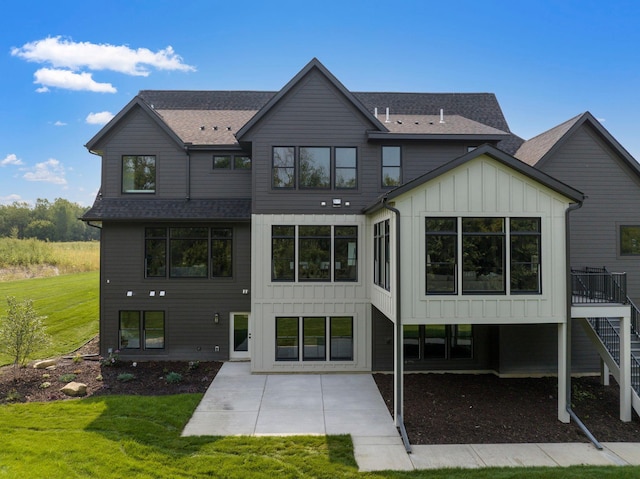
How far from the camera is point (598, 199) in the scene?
492 inches

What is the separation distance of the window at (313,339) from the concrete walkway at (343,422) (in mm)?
629

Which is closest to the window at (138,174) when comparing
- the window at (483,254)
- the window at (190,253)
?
the window at (190,253)

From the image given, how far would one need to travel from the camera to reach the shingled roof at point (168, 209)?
13109 mm

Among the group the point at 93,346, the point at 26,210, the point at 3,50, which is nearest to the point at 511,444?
the point at 93,346

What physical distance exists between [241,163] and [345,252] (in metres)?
4.96

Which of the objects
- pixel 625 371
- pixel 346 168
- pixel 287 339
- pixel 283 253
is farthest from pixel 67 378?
pixel 625 371

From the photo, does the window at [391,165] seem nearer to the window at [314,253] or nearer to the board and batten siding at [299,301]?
the board and batten siding at [299,301]

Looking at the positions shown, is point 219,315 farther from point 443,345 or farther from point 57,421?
point 443,345

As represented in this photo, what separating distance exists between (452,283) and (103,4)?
16.0 metres

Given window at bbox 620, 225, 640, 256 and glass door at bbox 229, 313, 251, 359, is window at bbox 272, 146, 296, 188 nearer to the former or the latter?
glass door at bbox 229, 313, 251, 359

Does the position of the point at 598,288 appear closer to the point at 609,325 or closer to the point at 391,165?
the point at 609,325

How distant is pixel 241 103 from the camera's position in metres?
17.0

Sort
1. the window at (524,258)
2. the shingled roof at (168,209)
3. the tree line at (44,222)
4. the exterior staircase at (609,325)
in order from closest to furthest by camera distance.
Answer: the window at (524,258)
the exterior staircase at (609,325)
the shingled roof at (168,209)
the tree line at (44,222)

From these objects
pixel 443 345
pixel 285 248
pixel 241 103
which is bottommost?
pixel 443 345
